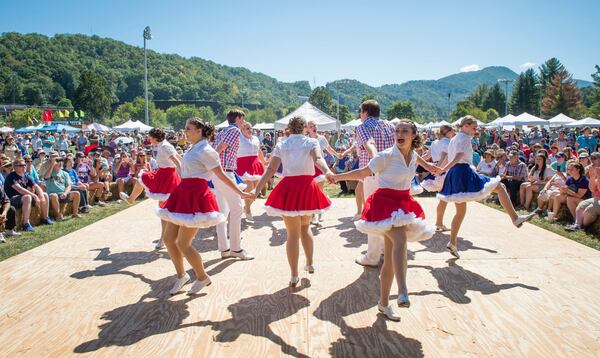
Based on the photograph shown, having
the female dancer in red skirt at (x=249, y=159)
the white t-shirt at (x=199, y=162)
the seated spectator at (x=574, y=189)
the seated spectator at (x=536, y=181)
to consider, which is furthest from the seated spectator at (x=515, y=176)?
the white t-shirt at (x=199, y=162)

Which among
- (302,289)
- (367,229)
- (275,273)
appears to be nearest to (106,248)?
(275,273)

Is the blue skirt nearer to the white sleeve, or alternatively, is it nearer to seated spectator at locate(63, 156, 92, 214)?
the white sleeve

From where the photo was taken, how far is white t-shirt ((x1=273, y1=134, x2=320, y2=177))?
4.39 meters

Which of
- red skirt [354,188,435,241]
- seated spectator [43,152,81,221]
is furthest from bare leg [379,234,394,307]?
seated spectator [43,152,81,221]

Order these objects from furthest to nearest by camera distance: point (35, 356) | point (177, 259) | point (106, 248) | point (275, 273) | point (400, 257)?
point (106, 248) < point (275, 273) < point (177, 259) < point (400, 257) < point (35, 356)

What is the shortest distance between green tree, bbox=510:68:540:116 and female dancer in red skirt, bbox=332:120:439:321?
9561 cm

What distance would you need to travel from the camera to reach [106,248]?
21.3ft

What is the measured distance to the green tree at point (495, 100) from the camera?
101 m

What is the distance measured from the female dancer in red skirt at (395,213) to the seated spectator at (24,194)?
24.0 ft

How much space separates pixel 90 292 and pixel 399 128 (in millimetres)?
3895

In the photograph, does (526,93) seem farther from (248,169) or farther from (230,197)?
(230,197)

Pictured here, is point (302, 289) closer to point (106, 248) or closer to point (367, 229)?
point (367, 229)

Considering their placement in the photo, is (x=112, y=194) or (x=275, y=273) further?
(x=112, y=194)

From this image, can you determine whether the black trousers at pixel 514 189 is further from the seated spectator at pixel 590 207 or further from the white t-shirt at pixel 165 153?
the white t-shirt at pixel 165 153
